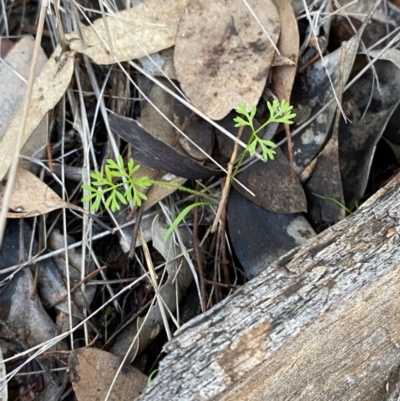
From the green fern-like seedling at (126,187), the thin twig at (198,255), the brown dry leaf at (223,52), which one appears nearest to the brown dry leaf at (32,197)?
the green fern-like seedling at (126,187)

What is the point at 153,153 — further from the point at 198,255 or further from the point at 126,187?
the point at 198,255

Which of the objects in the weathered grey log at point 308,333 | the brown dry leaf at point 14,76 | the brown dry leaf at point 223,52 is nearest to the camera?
Result: the weathered grey log at point 308,333

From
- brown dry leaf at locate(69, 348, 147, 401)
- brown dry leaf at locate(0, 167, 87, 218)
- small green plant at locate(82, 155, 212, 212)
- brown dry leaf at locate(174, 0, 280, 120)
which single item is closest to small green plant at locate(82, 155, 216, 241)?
small green plant at locate(82, 155, 212, 212)

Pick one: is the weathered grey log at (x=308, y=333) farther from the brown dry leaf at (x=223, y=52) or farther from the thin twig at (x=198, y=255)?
the brown dry leaf at (x=223, y=52)

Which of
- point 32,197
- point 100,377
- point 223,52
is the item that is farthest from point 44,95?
point 100,377

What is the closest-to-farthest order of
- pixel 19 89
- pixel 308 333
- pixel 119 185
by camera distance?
pixel 308 333 < pixel 119 185 < pixel 19 89

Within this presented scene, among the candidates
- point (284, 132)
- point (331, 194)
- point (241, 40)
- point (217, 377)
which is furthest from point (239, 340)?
point (241, 40)
